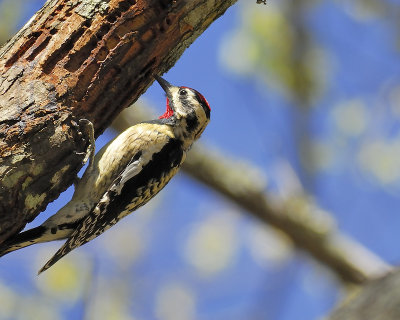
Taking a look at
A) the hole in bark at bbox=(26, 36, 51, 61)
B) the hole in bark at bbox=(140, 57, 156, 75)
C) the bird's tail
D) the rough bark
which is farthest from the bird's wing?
the hole in bark at bbox=(26, 36, 51, 61)

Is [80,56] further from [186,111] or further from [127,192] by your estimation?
[186,111]

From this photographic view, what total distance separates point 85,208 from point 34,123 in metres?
1.08

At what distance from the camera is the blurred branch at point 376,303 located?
2.14 meters

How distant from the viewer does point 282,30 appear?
26.5ft

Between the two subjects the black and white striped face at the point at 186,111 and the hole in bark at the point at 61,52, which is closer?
the hole in bark at the point at 61,52

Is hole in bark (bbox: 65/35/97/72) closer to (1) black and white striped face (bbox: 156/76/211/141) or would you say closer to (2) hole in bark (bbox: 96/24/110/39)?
(2) hole in bark (bbox: 96/24/110/39)

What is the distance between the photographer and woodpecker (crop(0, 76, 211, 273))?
170 inches

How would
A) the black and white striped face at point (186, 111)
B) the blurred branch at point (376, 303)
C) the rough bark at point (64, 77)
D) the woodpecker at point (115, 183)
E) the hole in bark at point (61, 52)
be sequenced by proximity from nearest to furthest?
the blurred branch at point (376, 303) < the rough bark at point (64, 77) < the hole in bark at point (61, 52) < the woodpecker at point (115, 183) < the black and white striped face at point (186, 111)

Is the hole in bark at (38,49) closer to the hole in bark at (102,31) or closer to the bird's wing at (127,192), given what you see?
the hole in bark at (102,31)

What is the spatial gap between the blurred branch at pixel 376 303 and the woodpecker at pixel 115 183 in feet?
6.99

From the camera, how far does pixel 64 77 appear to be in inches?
142

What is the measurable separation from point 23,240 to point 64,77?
1106 millimetres

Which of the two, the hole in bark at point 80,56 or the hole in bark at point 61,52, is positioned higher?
the hole in bark at point 61,52

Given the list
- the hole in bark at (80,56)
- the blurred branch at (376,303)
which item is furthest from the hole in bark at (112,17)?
the blurred branch at (376,303)
